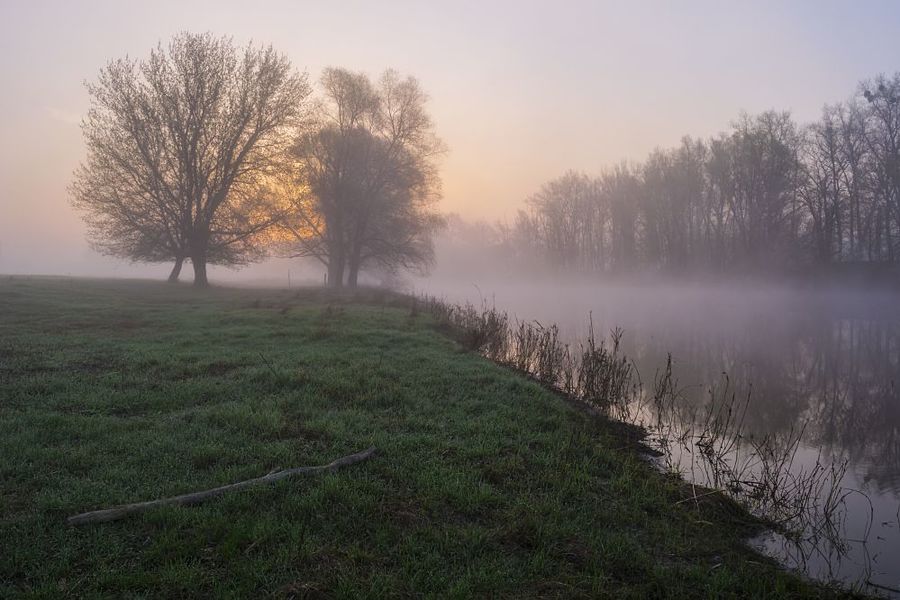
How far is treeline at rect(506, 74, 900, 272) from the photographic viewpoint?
3747 centimetres

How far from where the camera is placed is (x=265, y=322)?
14.4 metres

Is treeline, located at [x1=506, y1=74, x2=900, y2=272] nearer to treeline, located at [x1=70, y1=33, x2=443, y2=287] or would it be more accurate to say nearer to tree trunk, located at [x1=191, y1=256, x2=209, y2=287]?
treeline, located at [x1=70, y1=33, x2=443, y2=287]

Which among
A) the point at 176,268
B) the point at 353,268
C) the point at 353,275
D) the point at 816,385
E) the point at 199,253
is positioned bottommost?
the point at 816,385

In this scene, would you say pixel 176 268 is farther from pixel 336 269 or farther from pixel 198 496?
pixel 198 496

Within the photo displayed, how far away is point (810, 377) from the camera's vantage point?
493 inches

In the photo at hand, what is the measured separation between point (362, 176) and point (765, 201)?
35.0 metres

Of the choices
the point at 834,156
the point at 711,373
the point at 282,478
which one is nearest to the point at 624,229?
the point at 834,156

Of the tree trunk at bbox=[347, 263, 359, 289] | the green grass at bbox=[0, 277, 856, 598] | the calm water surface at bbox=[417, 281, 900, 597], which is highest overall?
the tree trunk at bbox=[347, 263, 359, 289]

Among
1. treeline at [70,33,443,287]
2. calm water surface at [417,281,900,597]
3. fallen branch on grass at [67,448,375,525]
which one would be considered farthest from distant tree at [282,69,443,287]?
fallen branch on grass at [67,448,375,525]

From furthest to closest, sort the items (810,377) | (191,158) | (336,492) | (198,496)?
(191,158), (810,377), (336,492), (198,496)

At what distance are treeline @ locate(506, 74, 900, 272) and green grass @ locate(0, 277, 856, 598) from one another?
137 feet

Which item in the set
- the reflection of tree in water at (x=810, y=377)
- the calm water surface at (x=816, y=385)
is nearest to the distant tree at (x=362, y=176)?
the calm water surface at (x=816, y=385)

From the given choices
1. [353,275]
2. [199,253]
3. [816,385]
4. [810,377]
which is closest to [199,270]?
[199,253]

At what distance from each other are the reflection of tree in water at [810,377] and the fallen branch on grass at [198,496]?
6.53m
